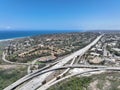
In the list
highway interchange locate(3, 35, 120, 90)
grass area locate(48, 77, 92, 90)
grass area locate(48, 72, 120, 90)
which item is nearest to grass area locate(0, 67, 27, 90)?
highway interchange locate(3, 35, 120, 90)

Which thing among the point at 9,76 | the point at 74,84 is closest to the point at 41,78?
the point at 9,76

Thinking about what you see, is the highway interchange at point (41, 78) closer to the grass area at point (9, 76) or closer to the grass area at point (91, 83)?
the grass area at point (9, 76)

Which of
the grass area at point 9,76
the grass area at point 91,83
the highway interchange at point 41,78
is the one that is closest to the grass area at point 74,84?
the grass area at point 91,83

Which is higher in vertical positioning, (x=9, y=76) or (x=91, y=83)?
(x=91, y=83)

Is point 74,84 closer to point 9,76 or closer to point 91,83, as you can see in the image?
point 91,83

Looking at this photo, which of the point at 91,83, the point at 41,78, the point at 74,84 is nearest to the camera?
the point at 74,84

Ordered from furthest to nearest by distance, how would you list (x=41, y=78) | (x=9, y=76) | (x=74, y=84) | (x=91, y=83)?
(x=9, y=76), (x=41, y=78), (x=91, y=83), (x=74, y=84)
